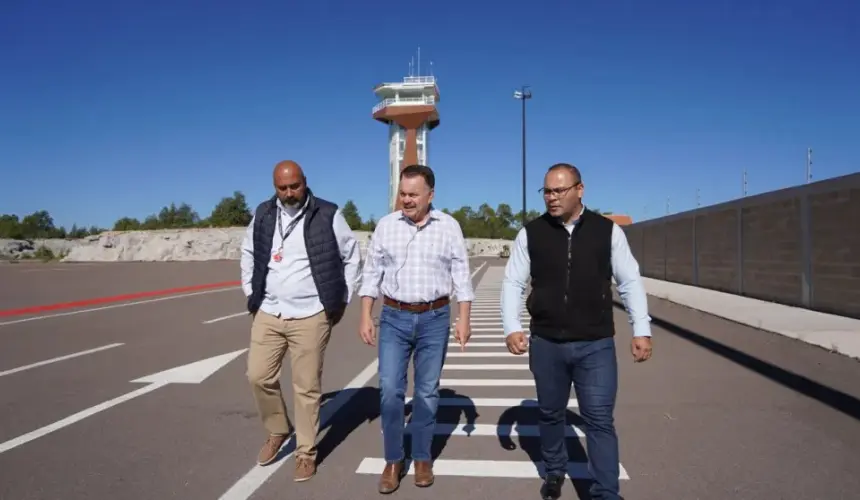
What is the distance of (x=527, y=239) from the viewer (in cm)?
368

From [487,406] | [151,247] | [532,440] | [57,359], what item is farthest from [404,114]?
[532,440]

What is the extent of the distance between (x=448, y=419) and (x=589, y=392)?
7.59 ft

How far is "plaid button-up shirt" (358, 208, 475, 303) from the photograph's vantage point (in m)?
3.97

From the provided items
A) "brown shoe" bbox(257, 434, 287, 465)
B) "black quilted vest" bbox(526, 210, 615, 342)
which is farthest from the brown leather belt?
"brown shoe" bbox(257, 434, 287, 465)

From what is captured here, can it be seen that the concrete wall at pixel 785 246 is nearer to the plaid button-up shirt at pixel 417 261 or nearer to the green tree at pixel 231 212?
the plaid button-up shirt at pixel 417 261

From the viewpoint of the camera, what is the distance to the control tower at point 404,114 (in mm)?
71438

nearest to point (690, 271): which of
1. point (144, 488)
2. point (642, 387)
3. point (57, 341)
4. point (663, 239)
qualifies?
point (663, 239)

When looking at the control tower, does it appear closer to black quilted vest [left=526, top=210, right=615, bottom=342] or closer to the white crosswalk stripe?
the white crosswalk stripe

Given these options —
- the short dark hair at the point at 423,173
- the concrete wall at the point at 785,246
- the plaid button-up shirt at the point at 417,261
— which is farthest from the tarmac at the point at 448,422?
the short dark hair at the point at 423,173

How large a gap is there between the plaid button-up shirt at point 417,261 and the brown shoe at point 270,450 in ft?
4.22

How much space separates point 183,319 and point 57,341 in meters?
3.16

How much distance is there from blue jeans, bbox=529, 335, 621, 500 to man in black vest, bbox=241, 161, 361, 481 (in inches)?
57.8

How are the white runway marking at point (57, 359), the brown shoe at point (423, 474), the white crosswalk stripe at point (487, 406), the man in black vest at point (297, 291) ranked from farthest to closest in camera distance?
the white runway marking at point (57, 359) < the white crosswalk stripe at point (487, 406) < the man in black vest at point (297, 291) < the brown shoe at point (423, 474)

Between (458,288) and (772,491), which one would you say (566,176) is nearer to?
(458,288)
